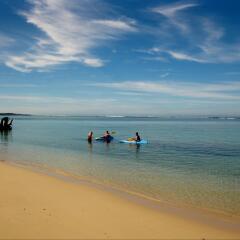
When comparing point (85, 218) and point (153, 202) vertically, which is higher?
point (85, 218)

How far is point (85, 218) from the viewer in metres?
9.20

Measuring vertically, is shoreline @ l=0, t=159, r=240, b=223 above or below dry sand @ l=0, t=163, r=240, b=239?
below

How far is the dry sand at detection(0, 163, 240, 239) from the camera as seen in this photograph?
803 cm

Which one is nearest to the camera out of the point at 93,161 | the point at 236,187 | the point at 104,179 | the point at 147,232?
the point at 147,232

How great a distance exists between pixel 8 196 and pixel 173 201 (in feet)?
18.3

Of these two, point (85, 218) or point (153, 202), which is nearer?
point (85, 218)

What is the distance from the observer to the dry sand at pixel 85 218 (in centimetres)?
803

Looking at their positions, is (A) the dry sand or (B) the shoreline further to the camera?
(B) the shoreline

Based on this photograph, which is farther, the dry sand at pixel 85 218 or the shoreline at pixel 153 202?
the shoreline at pixel 153 202

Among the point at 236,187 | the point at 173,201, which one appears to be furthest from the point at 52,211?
the point at 236,187

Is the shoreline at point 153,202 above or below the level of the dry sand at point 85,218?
below

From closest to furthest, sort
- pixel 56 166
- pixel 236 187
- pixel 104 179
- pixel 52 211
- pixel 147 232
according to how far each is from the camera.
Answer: pixel 147 232, pixel 52 211, pixel 236 187, pixel 104 179, pixel 56 166

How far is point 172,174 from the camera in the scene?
17938 millimetres

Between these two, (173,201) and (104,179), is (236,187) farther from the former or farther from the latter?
(104,179)
